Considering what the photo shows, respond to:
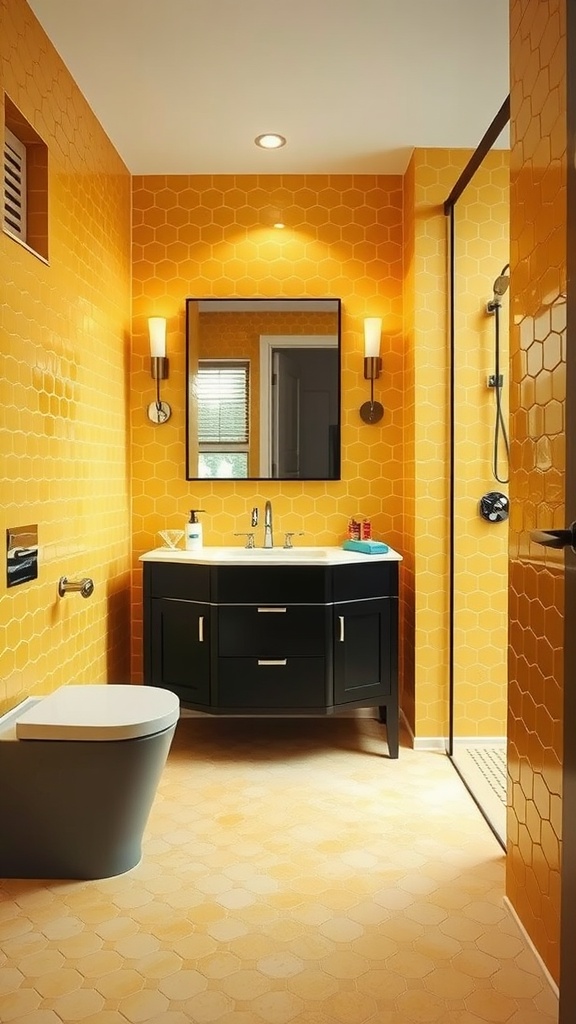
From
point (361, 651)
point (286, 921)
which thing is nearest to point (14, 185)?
point (361, 651)

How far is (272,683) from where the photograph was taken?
3.01 m

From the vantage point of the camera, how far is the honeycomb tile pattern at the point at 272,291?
3.56 metres

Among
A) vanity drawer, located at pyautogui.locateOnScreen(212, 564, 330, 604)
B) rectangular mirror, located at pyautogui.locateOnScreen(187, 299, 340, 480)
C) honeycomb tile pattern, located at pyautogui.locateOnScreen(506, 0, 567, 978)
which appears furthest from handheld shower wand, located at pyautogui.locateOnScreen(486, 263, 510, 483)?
honeycomb tile pattern, located at pyautogui.locateOnScreen(506, 0, 567, 978)

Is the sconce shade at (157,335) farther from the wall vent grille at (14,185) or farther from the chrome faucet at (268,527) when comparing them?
the wall vent grille at (14,185)

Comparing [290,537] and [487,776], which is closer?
[487,776]

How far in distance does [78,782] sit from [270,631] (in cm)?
111

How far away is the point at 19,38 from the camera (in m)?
2.22

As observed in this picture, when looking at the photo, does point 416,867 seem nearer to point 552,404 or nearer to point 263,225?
point 552,404

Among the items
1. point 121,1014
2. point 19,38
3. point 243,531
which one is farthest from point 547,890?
point 19,38

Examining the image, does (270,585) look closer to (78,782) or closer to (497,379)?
(78,782)

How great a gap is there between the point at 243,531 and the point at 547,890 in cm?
220

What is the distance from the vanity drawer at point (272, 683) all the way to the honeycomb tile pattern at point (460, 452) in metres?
→ 0.52

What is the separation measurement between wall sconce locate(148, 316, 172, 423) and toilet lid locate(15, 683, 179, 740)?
1554 mm

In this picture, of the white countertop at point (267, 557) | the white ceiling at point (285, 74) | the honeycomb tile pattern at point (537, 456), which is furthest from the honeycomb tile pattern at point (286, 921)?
the white ceiling at point (285, 74)
